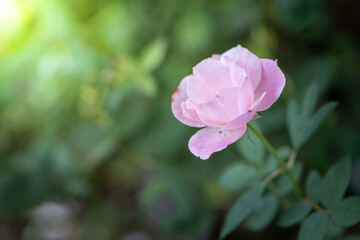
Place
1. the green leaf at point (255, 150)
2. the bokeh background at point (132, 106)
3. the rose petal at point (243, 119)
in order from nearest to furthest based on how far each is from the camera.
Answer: the rose petal at point (243, 119) → the green leaf at point (255, 150) → the bokeh background at point (132, 106)

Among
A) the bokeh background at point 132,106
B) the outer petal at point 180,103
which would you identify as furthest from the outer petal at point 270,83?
the bokeh background at point 132,106

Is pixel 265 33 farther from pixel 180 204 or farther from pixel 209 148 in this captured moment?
pixel 209 148

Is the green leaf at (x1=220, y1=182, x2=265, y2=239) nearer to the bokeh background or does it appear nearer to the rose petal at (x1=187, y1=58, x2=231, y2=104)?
the rose petal at (x1=187, y1=58, x2=231, y2=104)

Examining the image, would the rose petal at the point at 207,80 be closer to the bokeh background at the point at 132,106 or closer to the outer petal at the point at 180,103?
the outer petal at the point at 180,103

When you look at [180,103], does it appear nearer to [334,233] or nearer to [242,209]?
[242,209]

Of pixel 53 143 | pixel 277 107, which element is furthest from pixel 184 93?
pixel 53 143

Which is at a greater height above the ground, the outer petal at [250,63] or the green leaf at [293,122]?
the outer petal at [250,63]

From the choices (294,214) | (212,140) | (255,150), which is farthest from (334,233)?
(212,140)
